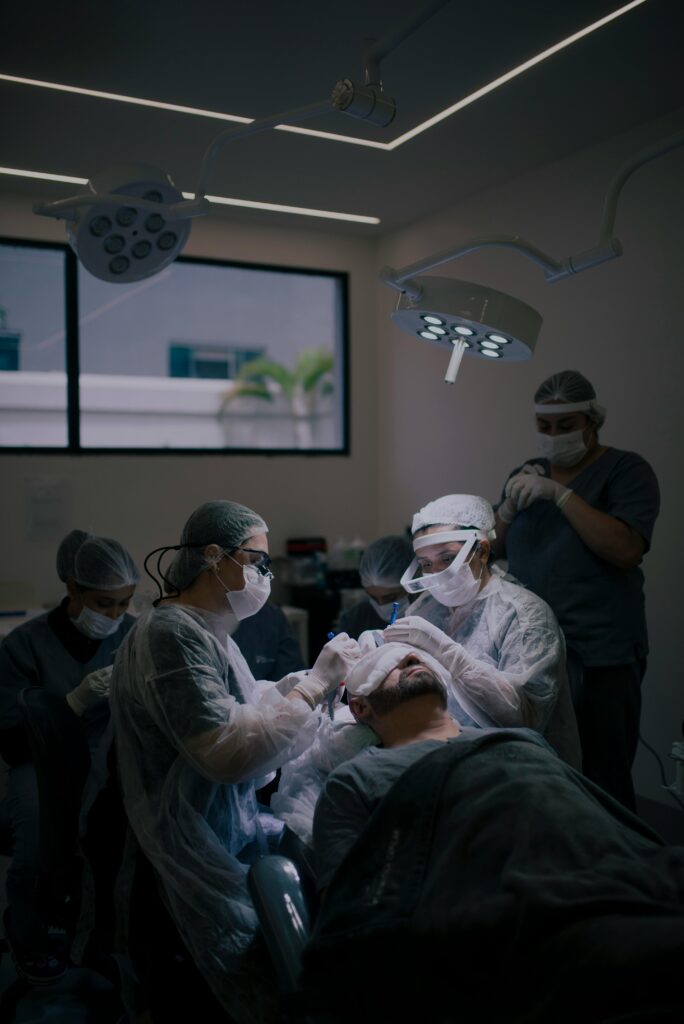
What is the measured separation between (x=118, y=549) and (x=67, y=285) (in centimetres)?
194

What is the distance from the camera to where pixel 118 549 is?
2475 millimetres

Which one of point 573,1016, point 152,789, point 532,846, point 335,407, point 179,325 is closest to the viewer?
A: point 573,1016

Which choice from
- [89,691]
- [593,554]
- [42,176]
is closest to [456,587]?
[593,554]

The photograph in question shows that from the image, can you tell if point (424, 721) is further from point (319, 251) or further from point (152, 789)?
point (319, 251)

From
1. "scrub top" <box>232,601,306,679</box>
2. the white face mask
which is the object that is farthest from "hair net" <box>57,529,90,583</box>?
the white face mask

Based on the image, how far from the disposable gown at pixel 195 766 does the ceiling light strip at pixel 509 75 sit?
1.91m

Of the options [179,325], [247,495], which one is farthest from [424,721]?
[179,325]

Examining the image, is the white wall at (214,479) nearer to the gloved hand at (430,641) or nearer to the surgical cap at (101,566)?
the surgical cap at (101,566)

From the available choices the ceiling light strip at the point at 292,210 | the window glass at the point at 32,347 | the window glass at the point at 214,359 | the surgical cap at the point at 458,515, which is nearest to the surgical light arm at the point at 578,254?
the surgical cap at the point at 458,515

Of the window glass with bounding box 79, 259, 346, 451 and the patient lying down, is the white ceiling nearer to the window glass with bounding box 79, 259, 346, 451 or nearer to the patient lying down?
the window glass with bounding box 79, 259, 346, 451

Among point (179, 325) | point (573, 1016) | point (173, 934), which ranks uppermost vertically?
point (179, 325)

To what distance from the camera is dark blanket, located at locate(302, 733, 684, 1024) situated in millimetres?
1128

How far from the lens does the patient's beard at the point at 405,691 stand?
186 cm

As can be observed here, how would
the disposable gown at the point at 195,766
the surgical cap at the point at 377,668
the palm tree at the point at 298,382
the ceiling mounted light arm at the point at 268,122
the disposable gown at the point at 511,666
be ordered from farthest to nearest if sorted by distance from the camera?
the palm tree at the point at 298,382
the ceiling mounted light arm at the point at 268,122
the disposable gown at the point at 511,666
the surgical cap at the point at 377,668
the disposable gown at the point at 195,766
